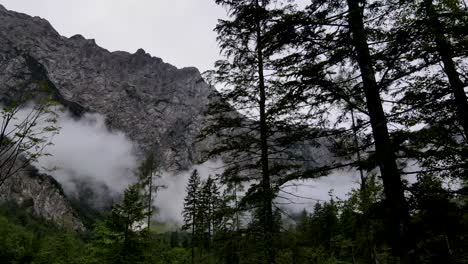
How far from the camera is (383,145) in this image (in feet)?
21.1

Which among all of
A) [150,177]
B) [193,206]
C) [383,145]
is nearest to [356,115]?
[383,145]

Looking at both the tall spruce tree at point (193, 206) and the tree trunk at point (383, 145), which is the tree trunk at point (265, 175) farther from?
the tall spruce tree at point (193, 206)

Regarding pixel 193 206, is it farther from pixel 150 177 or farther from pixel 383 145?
pixel 383 145

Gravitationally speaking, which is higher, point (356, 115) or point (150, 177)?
point (150, 177)

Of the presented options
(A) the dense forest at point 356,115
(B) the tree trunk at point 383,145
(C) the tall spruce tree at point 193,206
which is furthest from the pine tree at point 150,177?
(B) the tree trunk at point 383,145

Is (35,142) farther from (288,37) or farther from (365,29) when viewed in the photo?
(365,29)

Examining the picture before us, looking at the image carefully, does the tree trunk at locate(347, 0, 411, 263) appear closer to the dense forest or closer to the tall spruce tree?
the dense forest

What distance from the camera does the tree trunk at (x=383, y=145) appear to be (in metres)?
6.09

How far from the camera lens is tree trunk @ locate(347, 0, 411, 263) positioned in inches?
240

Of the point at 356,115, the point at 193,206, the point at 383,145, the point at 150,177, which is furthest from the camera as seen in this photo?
the point at 193,206

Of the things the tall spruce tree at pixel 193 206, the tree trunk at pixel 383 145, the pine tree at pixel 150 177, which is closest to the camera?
the tree trunk at pixel 383 145

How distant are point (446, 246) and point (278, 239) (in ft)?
48.9

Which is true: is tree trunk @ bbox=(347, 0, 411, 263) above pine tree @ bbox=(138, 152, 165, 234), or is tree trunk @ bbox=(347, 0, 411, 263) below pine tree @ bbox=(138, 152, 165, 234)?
below

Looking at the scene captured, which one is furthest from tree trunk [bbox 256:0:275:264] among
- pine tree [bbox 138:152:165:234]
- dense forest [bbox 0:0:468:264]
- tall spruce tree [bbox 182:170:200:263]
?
tall spruce tree [bbox 182:170:200:263]
